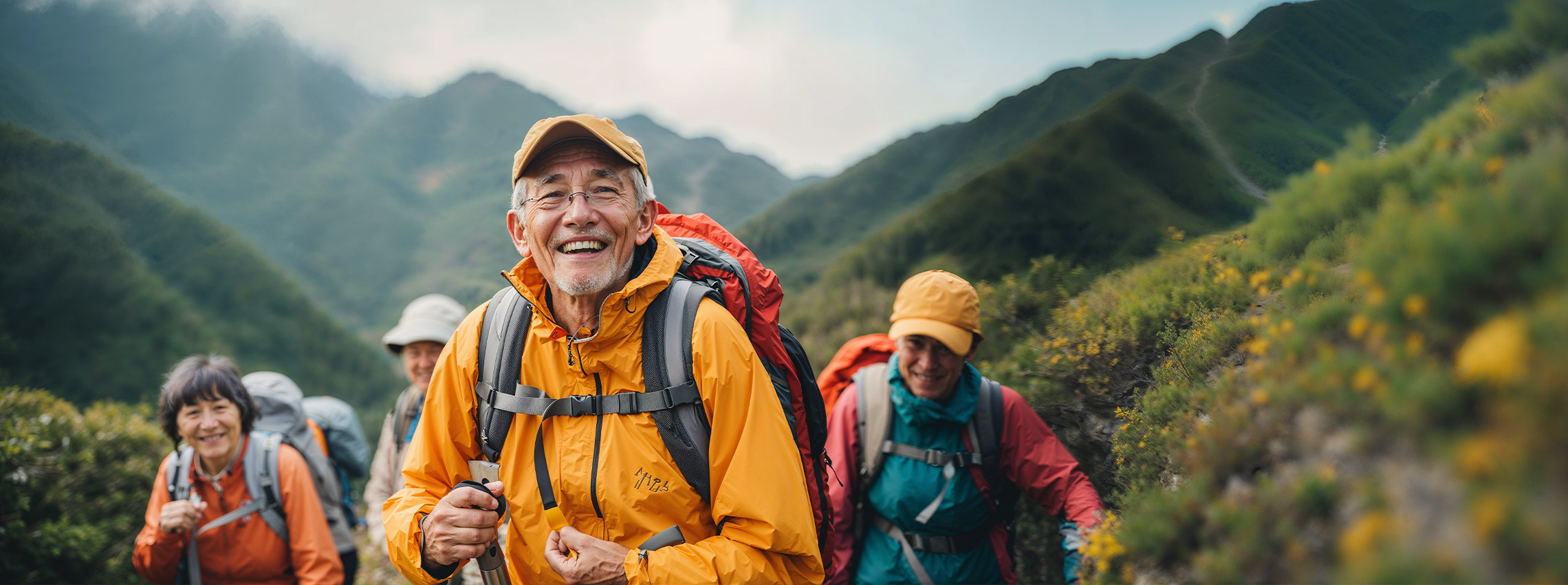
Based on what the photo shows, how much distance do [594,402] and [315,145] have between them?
166 ft

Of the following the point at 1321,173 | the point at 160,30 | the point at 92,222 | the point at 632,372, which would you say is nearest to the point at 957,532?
the point at 632,372

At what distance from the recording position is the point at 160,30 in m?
29.6

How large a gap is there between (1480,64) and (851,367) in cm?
312

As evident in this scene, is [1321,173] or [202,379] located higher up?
[202,379]

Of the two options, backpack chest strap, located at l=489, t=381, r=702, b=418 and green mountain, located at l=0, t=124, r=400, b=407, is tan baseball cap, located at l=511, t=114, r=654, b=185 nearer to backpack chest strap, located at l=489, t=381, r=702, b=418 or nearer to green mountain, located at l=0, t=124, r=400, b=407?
backpack chest strap, located at l=489, t=381, r=702, b=418

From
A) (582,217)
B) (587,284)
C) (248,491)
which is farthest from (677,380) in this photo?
(248,491)

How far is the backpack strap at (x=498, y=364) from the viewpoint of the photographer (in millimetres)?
2611

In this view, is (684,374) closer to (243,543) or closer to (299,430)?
(243,543)

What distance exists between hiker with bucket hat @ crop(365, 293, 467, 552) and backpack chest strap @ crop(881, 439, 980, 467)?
392cm

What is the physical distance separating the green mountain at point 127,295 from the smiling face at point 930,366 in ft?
57.4

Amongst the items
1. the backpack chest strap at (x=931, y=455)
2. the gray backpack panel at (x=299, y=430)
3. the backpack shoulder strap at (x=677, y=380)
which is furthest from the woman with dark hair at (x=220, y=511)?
the backpack chest strap at (x=931, y=455)

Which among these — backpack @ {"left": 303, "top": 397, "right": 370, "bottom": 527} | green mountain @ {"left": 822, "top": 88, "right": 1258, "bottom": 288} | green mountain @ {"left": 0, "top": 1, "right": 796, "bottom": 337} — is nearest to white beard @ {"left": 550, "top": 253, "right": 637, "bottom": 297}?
green mountain @ {"left": 822, "top": 88, "right": 1258, "bottom": 288}

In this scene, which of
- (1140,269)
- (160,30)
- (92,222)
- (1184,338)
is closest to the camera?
(1184,338)

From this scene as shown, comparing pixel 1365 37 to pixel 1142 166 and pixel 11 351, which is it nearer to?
pixel 1142 166
